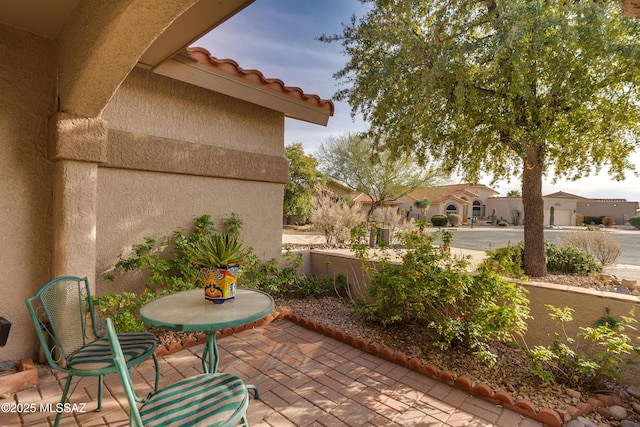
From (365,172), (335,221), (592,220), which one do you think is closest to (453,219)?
(592,220)

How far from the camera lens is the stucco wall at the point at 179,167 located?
3865 mm

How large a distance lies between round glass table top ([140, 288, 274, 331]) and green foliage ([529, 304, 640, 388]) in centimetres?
262

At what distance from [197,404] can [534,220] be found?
20.7 ft

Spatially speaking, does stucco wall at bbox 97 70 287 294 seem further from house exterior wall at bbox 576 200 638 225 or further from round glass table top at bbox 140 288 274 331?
house exterior wall at bbox 576 200 638 225

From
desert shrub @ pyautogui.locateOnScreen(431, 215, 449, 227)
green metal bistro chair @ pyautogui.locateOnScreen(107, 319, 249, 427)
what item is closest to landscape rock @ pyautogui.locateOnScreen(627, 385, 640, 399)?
green metal bistro chair @ pyautogui.locateOnScreen(107, 319, 249, 427)

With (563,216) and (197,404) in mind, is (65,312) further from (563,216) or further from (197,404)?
(563,216)

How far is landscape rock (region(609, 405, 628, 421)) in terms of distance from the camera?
2.68 metres

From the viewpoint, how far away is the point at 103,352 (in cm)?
237

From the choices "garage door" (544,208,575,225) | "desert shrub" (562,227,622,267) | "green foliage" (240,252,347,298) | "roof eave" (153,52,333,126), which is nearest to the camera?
"roof eave" (153,52,333,126)

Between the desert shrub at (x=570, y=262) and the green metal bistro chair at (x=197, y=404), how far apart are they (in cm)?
698

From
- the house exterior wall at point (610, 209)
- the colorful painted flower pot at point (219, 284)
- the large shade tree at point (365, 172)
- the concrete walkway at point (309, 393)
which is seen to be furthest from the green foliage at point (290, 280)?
the house exterior wall at point (610, 209)

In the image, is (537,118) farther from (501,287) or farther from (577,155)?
(501,287)

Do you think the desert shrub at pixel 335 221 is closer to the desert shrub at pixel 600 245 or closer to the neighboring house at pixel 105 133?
the neighboring house at pixel 105 133

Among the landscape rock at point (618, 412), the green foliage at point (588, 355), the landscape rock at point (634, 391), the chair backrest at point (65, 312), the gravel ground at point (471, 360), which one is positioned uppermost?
the chair backrest at point (65, 312)
